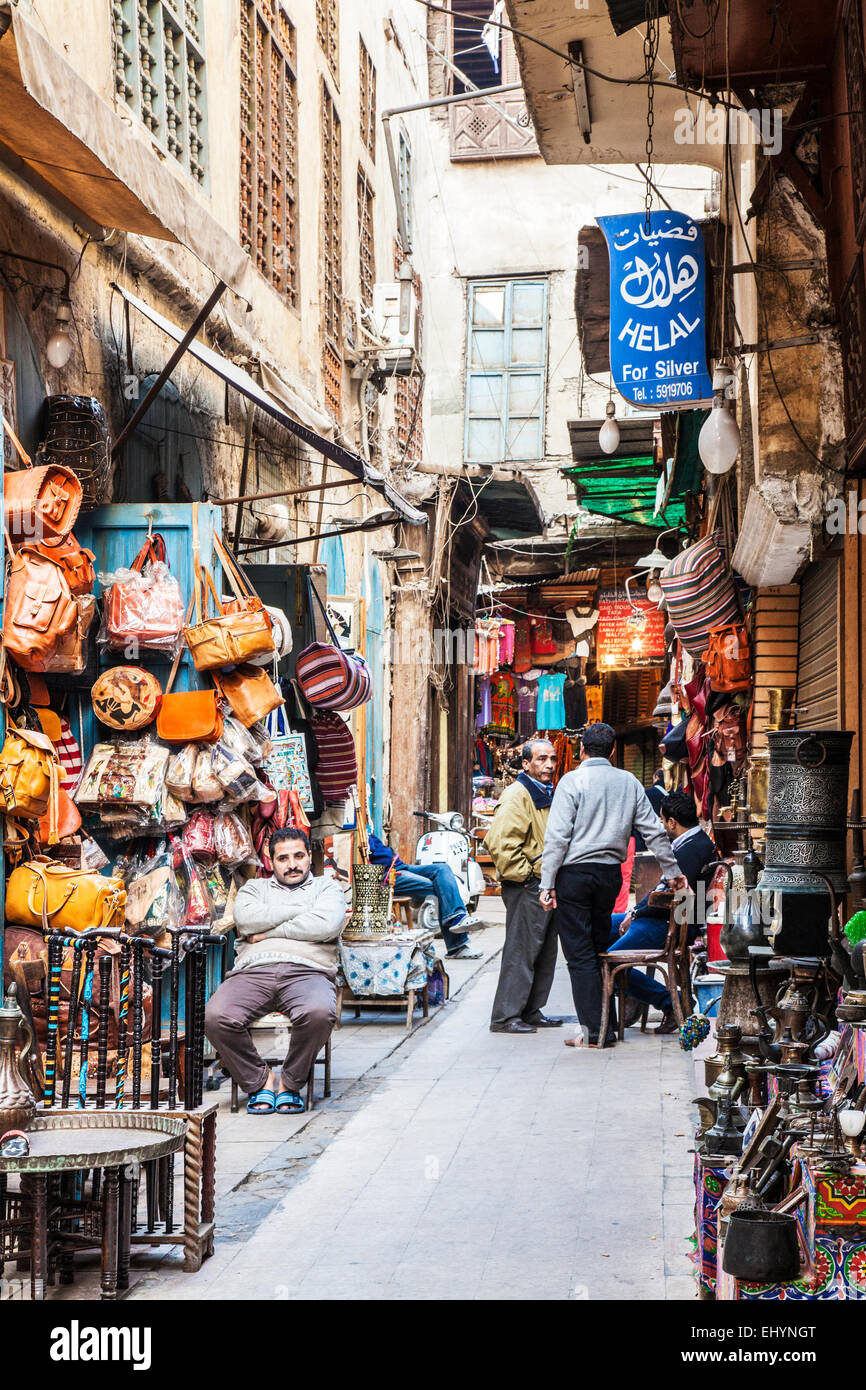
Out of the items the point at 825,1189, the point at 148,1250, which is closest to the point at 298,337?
the point at 148,1250

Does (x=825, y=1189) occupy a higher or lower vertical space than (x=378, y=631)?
lower

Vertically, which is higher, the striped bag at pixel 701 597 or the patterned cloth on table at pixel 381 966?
the striped bag at pixel 701 597

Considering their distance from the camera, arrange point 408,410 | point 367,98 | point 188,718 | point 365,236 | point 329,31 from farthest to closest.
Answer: point 408,410 < point 367,98 < point 365,236 < point 329,31 < point 188,718

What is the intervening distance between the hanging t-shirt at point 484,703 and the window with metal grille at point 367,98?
9.76 metres

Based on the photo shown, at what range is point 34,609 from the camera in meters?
6.28

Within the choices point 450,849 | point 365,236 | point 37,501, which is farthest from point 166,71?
point 450,849

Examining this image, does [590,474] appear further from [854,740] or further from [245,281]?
[854,740]

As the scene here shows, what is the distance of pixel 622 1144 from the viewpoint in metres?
6.45

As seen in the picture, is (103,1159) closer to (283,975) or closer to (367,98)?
(283,975)

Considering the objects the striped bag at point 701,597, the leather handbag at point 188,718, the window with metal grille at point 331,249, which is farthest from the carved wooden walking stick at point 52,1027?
the window with metal grille at point 331,249

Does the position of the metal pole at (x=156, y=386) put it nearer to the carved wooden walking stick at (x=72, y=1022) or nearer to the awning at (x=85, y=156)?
the awning at (x=85, y=156)

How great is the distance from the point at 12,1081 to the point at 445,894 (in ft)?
30.8

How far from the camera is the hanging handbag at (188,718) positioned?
751cm
